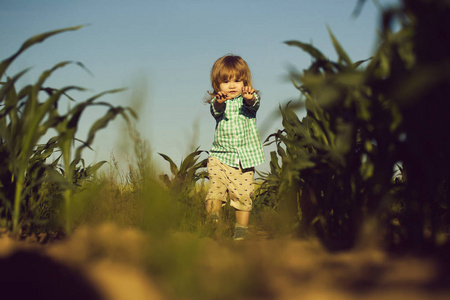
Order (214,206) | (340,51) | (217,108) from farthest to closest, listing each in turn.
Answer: (217,108)
(214,206)
(340,51)

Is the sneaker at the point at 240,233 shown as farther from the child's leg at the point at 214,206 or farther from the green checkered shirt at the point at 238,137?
the green checkered shirt at the point at 238,137

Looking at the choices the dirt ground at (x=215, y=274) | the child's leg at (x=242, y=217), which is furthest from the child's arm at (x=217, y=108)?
the dirt ground at (x=215, y=274)

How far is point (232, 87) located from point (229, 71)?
166mm

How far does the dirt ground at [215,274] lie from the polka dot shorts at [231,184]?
234cm

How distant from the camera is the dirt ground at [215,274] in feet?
2.96

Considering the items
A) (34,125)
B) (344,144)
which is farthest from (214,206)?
(344,144)

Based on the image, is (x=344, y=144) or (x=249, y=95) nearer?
(x=344, y=144)

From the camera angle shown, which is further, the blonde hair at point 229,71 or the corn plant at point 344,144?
the blonde hair at point 229,71

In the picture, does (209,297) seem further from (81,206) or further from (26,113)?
(81,206)

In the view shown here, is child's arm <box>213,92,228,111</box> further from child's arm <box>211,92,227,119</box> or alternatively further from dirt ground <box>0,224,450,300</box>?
dirt ground <box>0,224,450,300</box>

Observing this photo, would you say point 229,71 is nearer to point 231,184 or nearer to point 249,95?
point 249,95

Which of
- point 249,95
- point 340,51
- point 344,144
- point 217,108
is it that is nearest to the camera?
point 344,144

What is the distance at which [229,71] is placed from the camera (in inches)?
153

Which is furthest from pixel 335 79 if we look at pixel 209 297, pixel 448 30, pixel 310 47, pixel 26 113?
pixel 26 113
